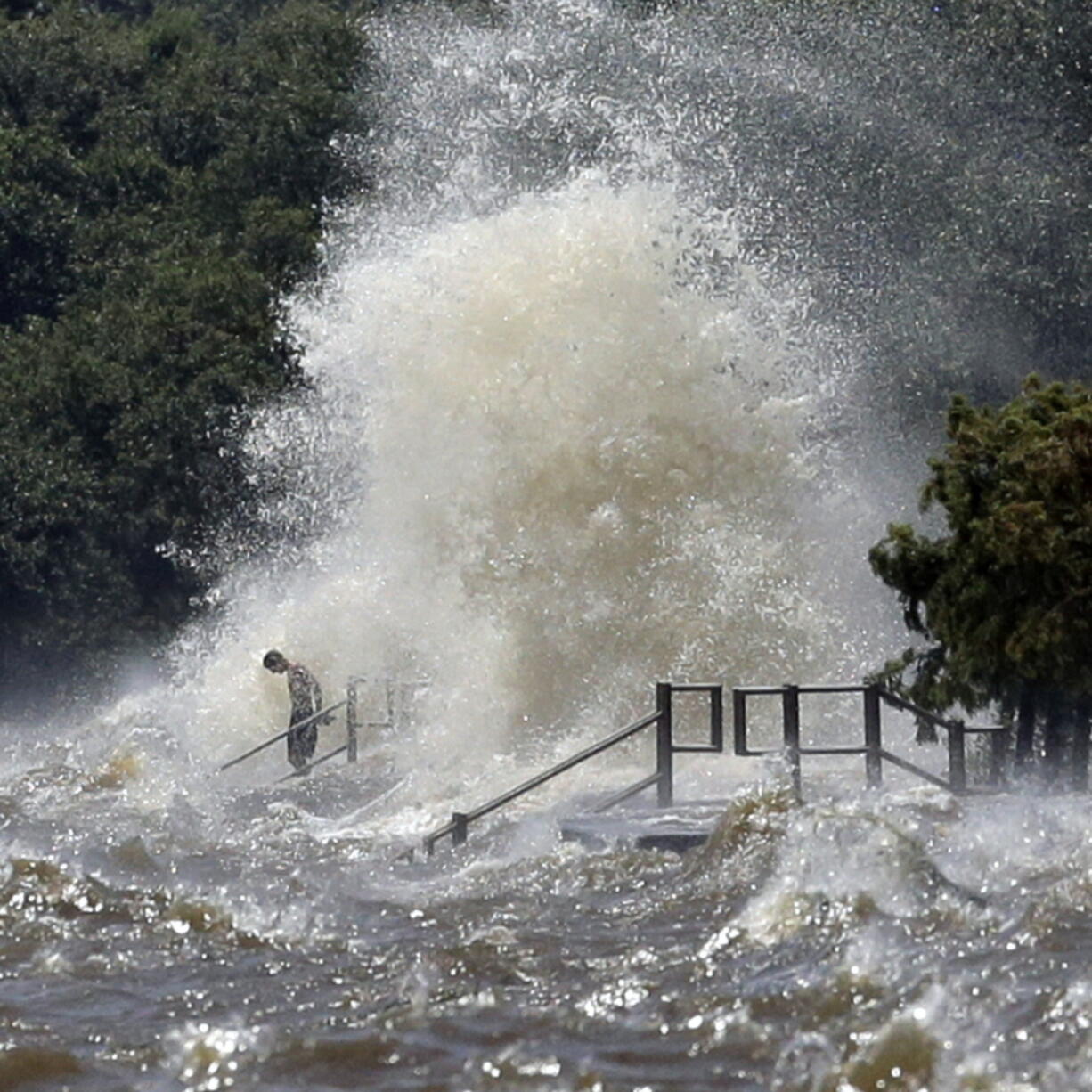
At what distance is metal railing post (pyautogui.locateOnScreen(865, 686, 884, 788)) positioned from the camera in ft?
46.9

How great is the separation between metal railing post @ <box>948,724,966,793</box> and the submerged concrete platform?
1.32 m

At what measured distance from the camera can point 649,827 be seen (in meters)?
13.6

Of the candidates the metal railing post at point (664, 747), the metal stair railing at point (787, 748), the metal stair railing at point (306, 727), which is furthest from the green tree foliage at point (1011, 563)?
the metal stair railing at point (306, 727)

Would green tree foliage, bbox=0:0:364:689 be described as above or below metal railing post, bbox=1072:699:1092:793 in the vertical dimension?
above

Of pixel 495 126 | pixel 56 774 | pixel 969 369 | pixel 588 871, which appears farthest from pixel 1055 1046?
pixel 495 126

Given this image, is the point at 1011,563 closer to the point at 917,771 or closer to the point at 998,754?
the point at 917,771

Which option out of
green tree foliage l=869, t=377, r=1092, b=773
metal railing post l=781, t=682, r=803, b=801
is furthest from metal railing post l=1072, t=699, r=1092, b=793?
metal railing post l=781, t=682, r=803, b=801

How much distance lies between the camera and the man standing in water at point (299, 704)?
21234 mm

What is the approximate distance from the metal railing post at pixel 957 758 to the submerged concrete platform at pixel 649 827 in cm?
132

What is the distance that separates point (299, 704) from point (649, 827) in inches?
320

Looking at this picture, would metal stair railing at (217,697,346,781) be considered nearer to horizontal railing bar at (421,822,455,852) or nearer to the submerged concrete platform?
horizontal railing bar at (421,822,455,852)

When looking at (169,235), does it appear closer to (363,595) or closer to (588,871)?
(363,595)

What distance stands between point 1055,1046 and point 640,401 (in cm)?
1344

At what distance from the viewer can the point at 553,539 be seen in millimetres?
20859
